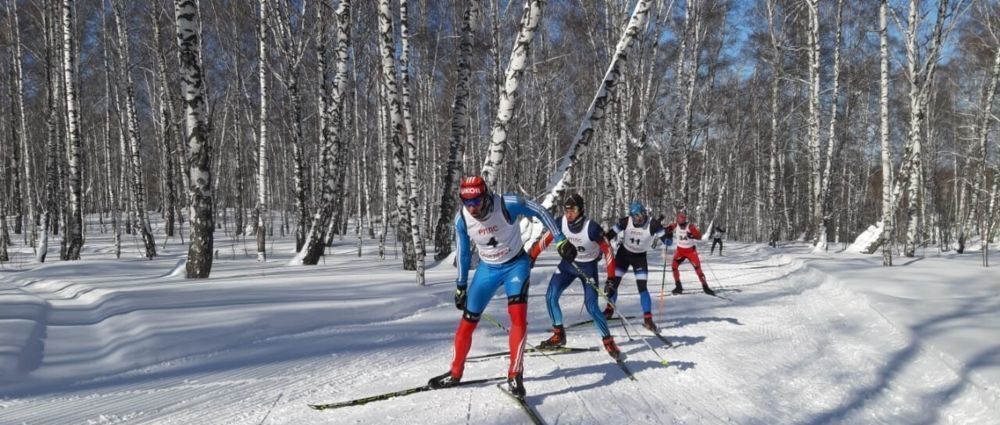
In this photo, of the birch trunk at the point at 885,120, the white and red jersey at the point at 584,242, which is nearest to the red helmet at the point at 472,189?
the white and red jersey at the point at 584,242

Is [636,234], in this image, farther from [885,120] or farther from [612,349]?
[885,120]

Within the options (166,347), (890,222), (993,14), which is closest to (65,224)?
(166,347)

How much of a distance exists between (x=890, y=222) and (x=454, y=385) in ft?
44.4

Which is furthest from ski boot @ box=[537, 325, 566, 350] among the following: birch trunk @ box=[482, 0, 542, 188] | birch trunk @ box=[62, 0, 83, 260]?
birch trunk @ box=[62, 0, 83, 260]

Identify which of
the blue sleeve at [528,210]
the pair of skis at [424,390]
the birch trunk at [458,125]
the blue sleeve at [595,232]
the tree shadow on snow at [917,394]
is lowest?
the tree shadow on snow at [917,394]

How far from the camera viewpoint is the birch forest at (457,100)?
1152 cm

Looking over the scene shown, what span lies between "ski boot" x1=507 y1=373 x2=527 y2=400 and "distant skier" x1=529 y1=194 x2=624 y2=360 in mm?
1707

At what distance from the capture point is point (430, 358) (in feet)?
18.6

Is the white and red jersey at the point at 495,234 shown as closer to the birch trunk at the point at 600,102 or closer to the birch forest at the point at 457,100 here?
the birch forest at the point at 457,100

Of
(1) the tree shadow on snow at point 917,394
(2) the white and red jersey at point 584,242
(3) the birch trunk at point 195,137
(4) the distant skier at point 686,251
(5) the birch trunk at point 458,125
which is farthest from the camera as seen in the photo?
(5) the birch trunk at point 458,125

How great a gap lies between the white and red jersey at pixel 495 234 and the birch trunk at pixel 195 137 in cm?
Result: 641

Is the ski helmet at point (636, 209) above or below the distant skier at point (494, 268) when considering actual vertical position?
above

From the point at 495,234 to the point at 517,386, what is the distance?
1.27 m

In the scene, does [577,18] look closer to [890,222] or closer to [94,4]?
[890,222]
